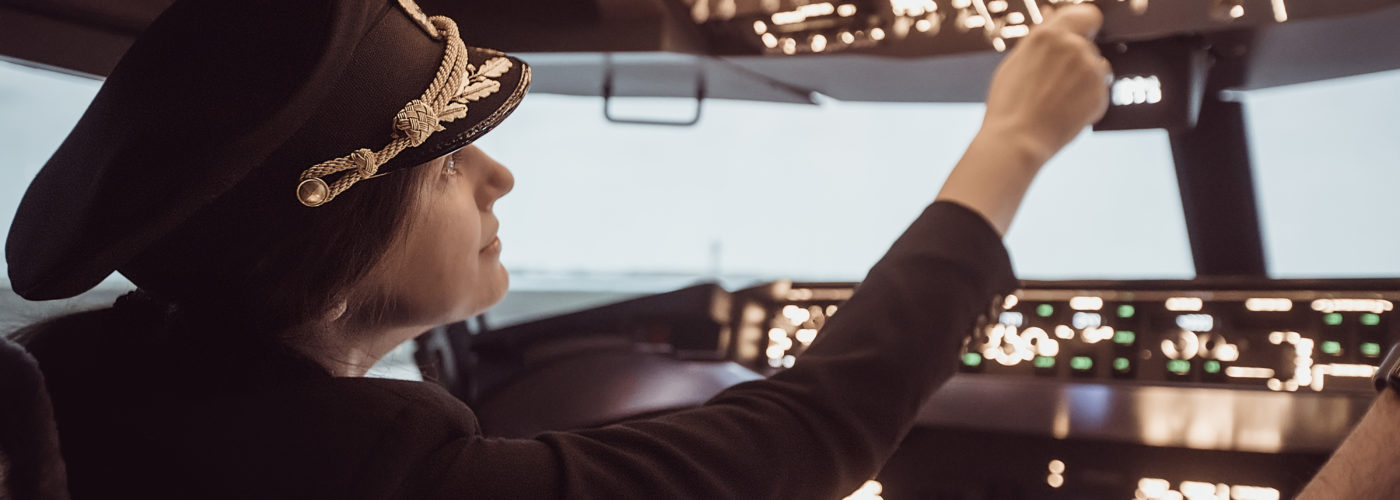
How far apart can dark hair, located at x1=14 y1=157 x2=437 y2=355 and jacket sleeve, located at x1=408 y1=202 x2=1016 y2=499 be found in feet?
0.44

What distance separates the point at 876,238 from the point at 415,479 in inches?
51.7

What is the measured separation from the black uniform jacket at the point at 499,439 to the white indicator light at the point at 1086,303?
21.7 inches

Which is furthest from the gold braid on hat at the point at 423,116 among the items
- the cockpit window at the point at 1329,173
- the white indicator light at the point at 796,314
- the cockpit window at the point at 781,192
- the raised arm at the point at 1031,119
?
the cockpit window at the point at 1329,173

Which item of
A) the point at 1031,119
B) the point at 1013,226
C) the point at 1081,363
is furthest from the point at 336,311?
the point at 1013,226

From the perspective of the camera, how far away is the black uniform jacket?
1.67ft

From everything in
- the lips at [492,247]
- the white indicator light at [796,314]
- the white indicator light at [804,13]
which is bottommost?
the white indicator light at [796,314]

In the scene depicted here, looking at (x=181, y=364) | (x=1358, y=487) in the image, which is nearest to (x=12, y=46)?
(x=181, y=364)

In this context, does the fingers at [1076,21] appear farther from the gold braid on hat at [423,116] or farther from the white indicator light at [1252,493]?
the white indicator light at [1252,493]

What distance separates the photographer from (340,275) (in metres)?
0.59

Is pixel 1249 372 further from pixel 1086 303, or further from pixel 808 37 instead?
pixel 808 37

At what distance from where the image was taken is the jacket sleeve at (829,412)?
542mm

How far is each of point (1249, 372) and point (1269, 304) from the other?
8 cm

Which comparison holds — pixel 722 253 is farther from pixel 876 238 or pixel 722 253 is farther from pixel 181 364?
pixel 181 364

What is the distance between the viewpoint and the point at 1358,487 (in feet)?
1.87
